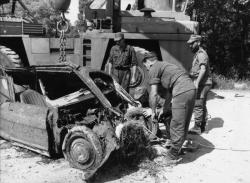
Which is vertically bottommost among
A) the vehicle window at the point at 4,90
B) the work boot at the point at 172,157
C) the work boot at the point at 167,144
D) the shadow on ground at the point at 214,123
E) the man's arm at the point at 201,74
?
the shadow on ground at the point at 214,123

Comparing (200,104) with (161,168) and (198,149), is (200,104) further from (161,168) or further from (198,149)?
(161,168)

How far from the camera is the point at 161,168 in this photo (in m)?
5.24

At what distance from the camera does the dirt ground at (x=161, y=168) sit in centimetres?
491

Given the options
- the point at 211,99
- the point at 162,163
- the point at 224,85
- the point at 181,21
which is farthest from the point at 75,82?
the point at 224,85

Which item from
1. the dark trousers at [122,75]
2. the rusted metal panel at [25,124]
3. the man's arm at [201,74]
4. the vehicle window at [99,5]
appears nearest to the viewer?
the rusted metal panel at [25,124]

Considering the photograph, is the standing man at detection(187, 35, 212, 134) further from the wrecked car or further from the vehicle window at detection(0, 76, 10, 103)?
the vehicle window at detection(0, 76, 10, 103)

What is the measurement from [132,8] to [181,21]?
1.32 meters

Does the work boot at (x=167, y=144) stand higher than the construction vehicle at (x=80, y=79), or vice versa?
the construction vehicle at (x=80, y=79)

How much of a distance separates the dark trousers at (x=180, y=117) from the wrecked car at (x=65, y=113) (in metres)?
0.45

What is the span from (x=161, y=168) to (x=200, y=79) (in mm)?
2041

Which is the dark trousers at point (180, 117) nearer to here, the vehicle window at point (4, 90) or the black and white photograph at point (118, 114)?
the black and white photograph at point (118, 114)

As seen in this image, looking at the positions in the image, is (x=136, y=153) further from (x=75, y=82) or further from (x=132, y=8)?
(x=132, y=8)

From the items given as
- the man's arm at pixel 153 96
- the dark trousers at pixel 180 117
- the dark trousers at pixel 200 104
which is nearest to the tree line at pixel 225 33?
the dark trousers at pixel 200 104

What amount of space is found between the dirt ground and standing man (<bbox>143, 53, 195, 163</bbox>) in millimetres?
355
